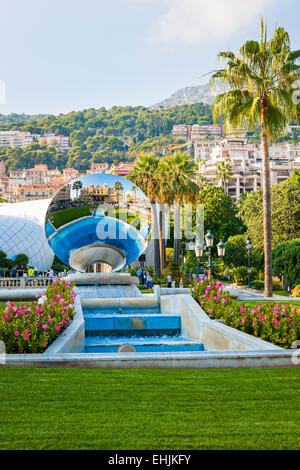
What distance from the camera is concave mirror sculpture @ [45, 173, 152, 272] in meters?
17.8

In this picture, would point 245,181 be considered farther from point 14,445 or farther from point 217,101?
point 14,445

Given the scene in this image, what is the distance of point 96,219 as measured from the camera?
17.7 m

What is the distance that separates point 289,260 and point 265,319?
2615 centimetres

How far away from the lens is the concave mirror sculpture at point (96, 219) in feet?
58.3

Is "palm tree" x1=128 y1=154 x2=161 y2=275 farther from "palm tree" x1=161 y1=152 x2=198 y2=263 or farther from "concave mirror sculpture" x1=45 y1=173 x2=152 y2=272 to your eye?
"concave mirror sculpture" x1=45 y1=173 x2=152 y2=272

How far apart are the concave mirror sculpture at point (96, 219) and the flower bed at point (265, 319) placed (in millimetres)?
7063

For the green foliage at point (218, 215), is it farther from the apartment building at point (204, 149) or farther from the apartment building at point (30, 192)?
the apartment building at point (204, 149)

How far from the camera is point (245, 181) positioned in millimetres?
121438

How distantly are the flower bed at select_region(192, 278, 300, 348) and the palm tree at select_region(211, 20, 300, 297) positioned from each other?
273 inches

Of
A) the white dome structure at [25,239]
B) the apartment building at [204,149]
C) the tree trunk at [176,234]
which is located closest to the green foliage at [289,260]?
the tree trunk at [176,234]

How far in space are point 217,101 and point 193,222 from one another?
37.5 meters

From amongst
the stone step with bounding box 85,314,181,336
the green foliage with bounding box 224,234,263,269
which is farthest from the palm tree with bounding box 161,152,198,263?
the stone step with bounding box 85,314,181,336

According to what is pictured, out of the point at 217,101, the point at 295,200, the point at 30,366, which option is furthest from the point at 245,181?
the point at 30,366
